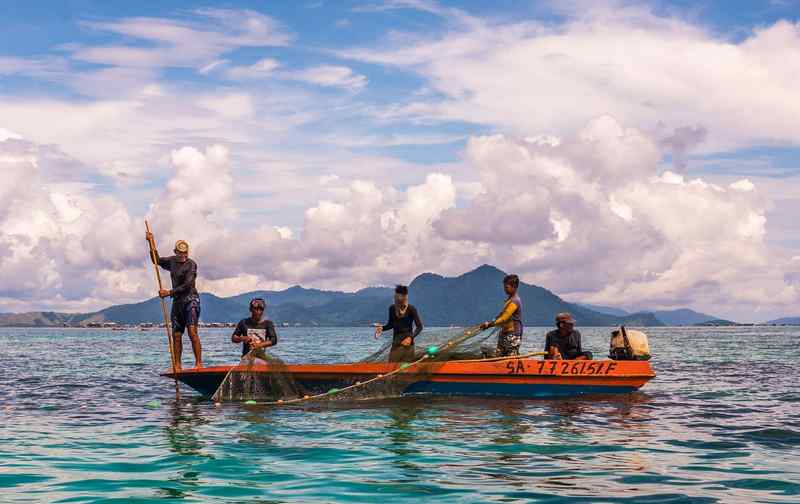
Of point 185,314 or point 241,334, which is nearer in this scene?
point 241,334

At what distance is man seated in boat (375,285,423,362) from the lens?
66.5 feet

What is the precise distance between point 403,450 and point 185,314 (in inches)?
358

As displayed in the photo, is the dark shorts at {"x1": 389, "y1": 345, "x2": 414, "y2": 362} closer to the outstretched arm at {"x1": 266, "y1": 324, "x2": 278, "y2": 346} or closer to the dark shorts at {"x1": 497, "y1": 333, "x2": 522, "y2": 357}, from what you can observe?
the dark shorts at {"x1": 497, "y1": 333, "x2": 522, "y2": 357}

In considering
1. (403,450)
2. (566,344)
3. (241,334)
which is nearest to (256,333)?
(241,334)

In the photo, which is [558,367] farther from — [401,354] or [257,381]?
[257,381]

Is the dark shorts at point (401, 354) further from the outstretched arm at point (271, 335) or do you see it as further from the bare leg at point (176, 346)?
the bare leg at point (176, 346)

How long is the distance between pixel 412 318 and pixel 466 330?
159cm

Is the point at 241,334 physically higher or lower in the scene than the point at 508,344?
higher

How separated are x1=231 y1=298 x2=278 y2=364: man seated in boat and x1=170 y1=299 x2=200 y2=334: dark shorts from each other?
53.4 inches

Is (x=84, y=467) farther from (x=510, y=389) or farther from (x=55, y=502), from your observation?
(x=510, y=389)

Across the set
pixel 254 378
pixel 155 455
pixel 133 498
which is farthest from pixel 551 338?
pixel 133 498

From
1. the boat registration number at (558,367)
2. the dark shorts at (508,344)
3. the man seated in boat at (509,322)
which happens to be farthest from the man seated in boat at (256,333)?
the boat registration number at (558,367)

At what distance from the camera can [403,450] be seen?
1292 cm

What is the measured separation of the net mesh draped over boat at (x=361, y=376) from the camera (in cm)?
1945
